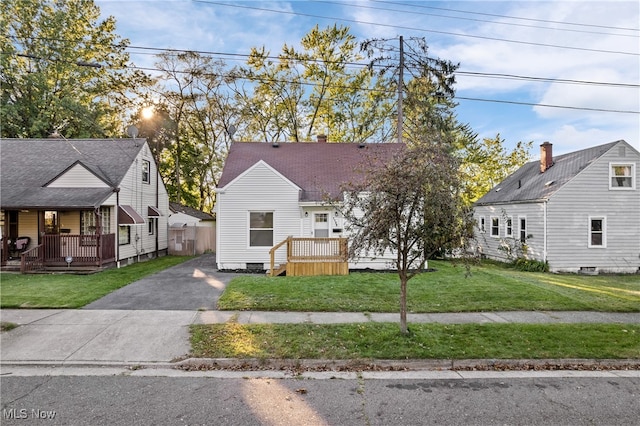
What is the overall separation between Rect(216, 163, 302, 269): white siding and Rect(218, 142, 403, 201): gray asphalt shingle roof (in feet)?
2.61

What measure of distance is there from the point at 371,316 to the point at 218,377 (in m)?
3.77

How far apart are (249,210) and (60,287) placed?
6784 mm

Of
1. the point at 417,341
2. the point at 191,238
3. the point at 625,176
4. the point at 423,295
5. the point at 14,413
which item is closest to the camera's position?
the point at 14,413

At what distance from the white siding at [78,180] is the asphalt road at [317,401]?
1207 centimetres

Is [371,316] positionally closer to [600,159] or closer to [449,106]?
[600,159]

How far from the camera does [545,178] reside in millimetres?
18469

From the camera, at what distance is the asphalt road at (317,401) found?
3975 millimetres

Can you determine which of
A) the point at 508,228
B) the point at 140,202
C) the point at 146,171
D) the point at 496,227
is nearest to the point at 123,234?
the point at 140,202

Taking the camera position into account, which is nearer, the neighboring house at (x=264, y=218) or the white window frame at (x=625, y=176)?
the neighboring house at (x=264, y=218)

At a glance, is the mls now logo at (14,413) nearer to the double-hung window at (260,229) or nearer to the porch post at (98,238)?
the double-hung window at (260,229)

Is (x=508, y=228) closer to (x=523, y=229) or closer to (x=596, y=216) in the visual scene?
(x=523, y=229)

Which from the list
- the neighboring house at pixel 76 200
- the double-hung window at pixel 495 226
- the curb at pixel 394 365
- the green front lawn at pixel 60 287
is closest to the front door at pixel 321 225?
the green front lawn at pixel 60 287

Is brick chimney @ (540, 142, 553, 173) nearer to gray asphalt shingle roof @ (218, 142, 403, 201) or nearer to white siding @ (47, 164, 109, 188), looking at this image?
gray asphalt shingle roof @ (218, 142, 403, 201)

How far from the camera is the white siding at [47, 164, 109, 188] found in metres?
14.9
